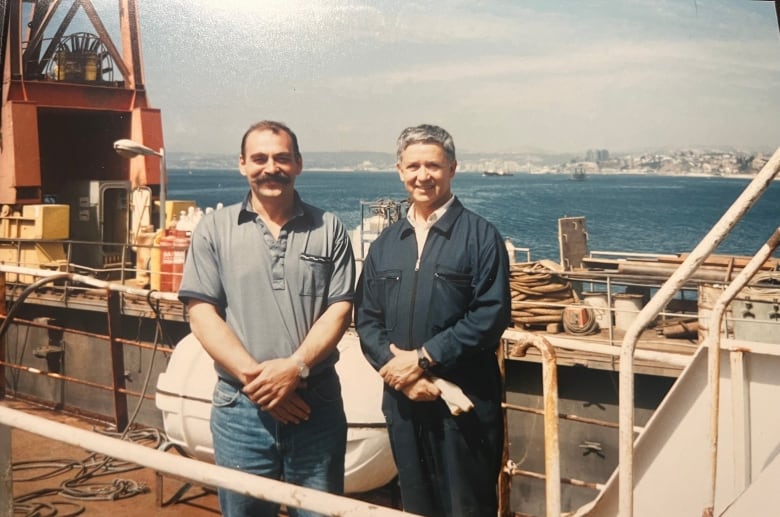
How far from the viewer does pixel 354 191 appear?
13.4 ft

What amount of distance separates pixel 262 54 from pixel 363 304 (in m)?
1.28

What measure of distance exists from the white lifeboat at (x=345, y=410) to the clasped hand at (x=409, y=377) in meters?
0.99

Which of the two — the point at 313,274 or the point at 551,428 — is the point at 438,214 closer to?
the point at 313,274

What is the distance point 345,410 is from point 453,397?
1072 mm

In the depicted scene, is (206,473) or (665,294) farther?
(665,294)

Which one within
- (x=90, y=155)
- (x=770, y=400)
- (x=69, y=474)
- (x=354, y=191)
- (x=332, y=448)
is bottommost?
(x=69, y=474)

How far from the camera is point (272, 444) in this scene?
169 centimetres

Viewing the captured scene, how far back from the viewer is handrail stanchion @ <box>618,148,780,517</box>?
48.0 inches

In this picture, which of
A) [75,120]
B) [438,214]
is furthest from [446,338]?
[75,120]

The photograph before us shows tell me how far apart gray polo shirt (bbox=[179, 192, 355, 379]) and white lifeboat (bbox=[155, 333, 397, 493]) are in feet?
3.09

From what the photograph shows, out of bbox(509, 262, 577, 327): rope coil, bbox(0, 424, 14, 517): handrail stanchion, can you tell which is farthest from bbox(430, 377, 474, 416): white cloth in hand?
bbox(509, 262, 577, 327): rope coil

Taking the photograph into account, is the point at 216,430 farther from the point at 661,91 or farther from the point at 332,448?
the point at 661,91

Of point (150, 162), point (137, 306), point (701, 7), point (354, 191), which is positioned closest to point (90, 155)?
point (150, 162)

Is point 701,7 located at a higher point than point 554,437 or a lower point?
higher
